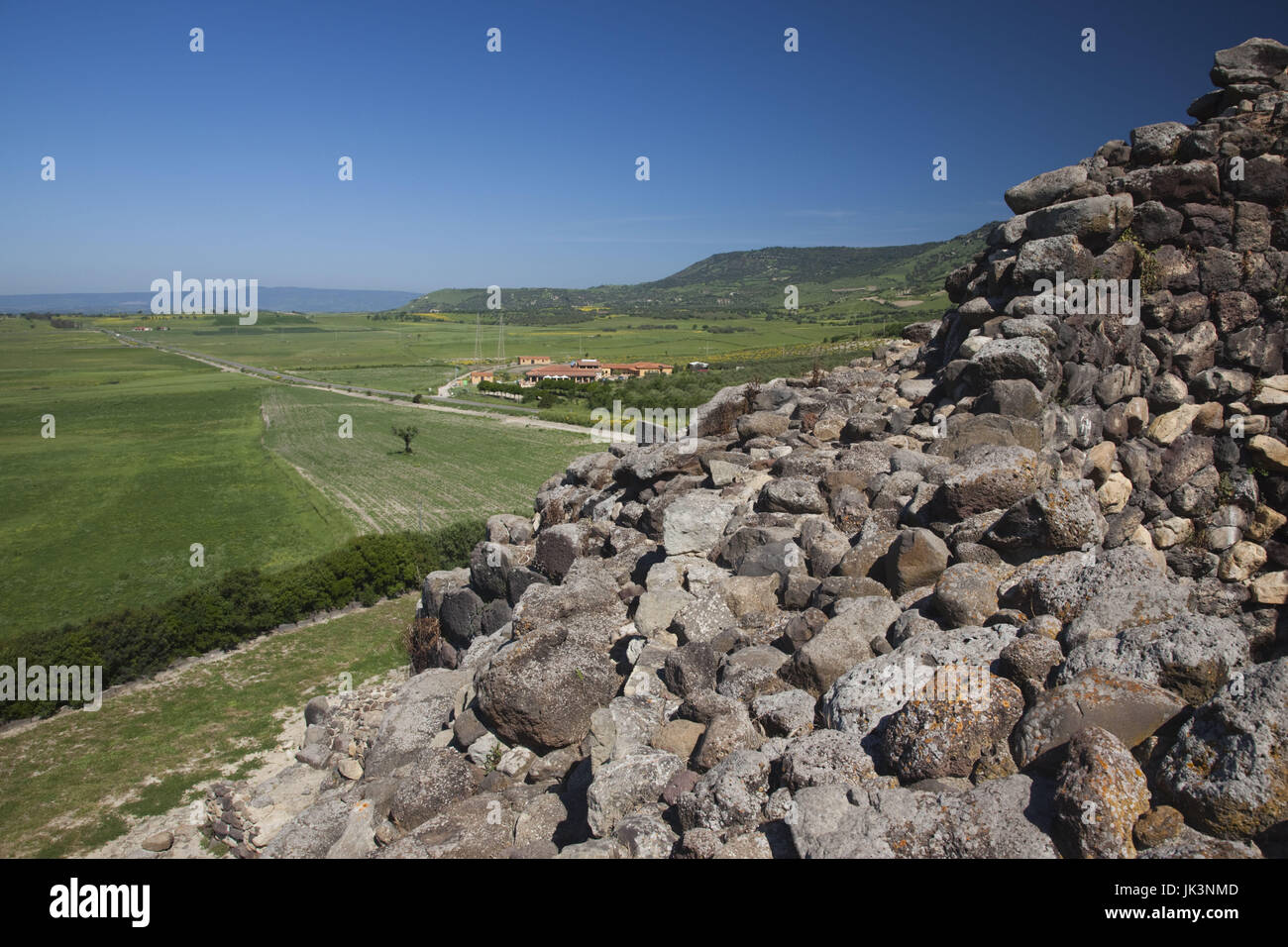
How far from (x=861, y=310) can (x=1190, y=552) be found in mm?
138723

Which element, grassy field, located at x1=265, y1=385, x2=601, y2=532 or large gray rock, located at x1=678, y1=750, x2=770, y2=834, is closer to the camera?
large gray rock, located at x1=678, y1=750, x2=770, y2=834

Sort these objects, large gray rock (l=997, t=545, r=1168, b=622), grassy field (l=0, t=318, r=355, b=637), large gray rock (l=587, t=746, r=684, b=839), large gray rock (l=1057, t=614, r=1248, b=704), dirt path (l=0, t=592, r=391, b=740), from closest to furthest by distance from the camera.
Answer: large gray rock (l=1057, t=614, r=1248, b=704) → large gray rock (l=587, t=746, r=684, b=839) → large gray rock (l=997, t=545, r=1168, b=622) → dirt path (l=0, t=592, r=391, b=740) → grassy field (l=0, t=318, r=355, b=637)

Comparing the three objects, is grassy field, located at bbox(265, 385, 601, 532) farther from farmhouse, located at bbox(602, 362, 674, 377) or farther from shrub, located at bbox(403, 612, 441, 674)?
farmhouse, located at bbox(602, 362, 674, 377)

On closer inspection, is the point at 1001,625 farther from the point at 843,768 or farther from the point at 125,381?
the point at 125,381

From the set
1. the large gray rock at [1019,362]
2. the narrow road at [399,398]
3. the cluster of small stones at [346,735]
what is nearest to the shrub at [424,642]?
the cluster of small stones at [346,735]

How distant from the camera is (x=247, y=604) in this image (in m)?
22.7

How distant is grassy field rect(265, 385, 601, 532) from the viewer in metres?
47.2

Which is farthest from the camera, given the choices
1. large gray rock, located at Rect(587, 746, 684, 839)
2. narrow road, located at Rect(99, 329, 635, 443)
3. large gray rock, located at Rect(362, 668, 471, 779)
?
narrow road, located at Rect(99, 329, 635, 443)

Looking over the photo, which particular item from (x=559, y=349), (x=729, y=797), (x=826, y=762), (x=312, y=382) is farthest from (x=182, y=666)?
(x=559, y=349)

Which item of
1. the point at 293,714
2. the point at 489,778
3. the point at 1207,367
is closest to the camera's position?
the point at 489,778

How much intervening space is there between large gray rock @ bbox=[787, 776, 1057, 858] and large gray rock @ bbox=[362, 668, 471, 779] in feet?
18.0

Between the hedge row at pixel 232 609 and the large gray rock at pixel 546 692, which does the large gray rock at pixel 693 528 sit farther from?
the hedge row at pixel 232 609

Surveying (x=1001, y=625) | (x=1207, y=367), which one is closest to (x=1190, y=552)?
(x=1207, y=367)

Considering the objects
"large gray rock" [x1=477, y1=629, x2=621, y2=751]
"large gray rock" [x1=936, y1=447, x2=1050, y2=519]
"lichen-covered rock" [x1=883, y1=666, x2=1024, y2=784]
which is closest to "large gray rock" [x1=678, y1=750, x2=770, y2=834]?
"lichen-covered rock" [x1=883, y1=666, x2=1024, y2=784]
